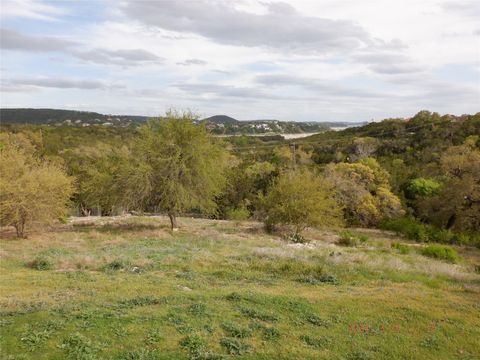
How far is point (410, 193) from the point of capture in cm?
4738

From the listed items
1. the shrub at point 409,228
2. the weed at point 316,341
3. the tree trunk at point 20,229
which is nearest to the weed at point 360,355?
the weed at point 316,341

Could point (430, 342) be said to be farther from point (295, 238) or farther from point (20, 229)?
point (20, 229)

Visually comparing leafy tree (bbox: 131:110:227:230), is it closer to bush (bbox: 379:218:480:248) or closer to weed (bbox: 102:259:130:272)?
weed (bbox: 102:259:130:272)

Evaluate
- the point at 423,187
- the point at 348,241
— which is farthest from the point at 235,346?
the point at 423,187

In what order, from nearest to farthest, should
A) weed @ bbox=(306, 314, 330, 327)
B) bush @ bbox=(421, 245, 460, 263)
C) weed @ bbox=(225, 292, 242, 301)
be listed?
weed @ bbox=(306, 314, 330, 327) → weed @ bbox=(225, 292, 242, 301) → bush @ bbox=(421, 245, 460, 263)

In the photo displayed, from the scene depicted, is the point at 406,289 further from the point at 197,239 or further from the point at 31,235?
the point at 31,235

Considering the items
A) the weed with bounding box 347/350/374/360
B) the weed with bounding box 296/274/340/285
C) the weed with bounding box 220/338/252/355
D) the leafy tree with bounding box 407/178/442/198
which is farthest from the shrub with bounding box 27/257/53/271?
the leafy tree with bounding box 407/178/442/198

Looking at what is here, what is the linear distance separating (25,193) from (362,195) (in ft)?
98.6

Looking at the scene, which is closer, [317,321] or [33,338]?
[33,338]

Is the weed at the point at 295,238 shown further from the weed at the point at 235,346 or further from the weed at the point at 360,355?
the weed at the point at 235,346

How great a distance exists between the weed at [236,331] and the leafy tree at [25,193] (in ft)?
61.2

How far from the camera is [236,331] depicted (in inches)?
390

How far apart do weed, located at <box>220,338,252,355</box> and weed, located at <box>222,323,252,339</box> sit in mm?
361

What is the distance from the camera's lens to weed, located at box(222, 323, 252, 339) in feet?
32.0
